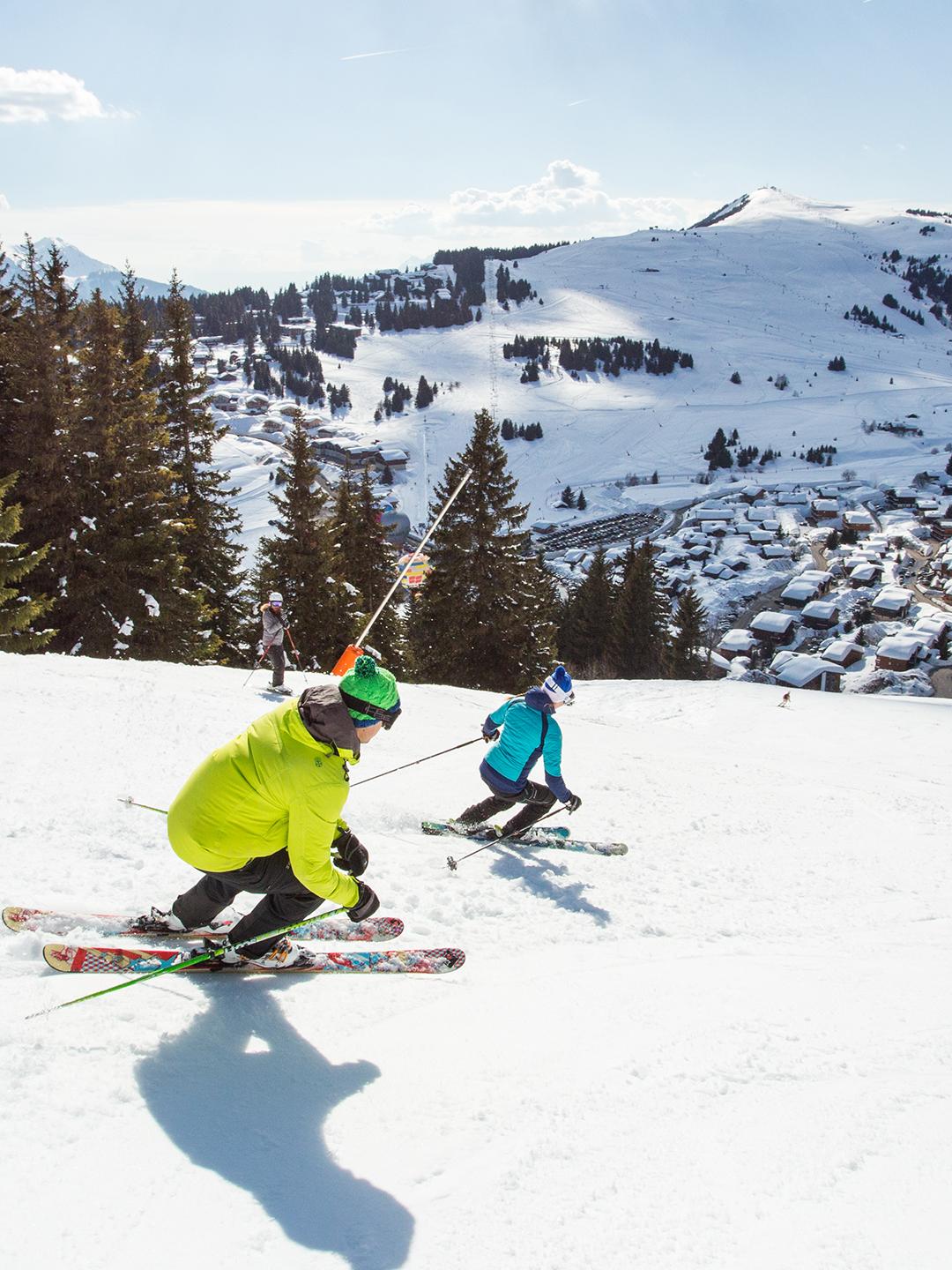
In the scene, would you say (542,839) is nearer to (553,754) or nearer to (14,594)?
(553,754)

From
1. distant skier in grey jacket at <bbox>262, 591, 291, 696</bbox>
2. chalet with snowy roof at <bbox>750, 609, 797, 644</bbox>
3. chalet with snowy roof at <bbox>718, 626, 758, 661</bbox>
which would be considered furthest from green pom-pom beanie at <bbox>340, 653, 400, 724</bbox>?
chalet with snowy roof at <bbox>750, 609, 797, 644</bbox>

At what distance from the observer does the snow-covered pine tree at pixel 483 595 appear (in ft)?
92.2

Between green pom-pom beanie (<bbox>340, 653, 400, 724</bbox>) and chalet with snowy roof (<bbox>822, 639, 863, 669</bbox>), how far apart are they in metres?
74.5

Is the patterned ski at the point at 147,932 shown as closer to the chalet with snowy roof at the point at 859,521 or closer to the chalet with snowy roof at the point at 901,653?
the chalet with snowy roof at the point at 901,653

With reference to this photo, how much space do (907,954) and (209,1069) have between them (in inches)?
228

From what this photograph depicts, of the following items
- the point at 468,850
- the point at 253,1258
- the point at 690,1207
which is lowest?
the point at 468,850

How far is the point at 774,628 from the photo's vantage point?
79.6 metres

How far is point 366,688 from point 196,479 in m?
24.6

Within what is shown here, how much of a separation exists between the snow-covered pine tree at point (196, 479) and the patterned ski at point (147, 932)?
21.2m

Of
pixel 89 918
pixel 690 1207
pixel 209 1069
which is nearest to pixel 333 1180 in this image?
pixel 209 1069

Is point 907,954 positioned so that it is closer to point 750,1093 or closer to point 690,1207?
point 750,1093

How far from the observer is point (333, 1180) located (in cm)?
317

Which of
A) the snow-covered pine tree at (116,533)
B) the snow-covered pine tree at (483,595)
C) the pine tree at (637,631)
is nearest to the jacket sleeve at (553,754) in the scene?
the snow-covered pine tree at (116,533)

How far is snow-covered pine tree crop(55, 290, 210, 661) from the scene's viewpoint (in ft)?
63.6
